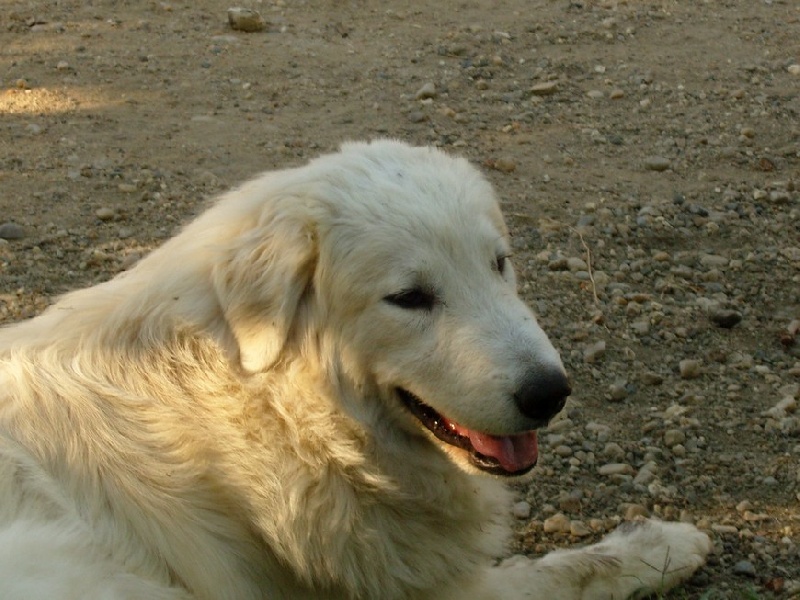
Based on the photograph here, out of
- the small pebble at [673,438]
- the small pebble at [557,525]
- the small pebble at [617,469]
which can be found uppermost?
the small pebble at [673,438]

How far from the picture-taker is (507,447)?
151 inches

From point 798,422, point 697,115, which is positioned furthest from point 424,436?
point 697,115

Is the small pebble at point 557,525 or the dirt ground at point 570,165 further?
the dirt ground at point 570,165

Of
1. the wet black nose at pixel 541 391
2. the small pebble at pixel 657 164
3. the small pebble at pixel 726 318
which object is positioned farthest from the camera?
the small pebble at pixel 657 164

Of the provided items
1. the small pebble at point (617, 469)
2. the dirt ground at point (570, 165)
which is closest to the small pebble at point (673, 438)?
the dirt ground at point (570, 165)

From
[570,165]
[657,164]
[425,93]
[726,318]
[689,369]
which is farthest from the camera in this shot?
[425,93]

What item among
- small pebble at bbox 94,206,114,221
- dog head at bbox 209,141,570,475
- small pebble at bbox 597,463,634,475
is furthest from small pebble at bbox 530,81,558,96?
dog head at bbox 209,141,570,475

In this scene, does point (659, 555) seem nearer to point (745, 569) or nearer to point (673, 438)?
point (745, 569)

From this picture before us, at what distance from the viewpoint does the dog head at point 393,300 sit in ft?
12.1

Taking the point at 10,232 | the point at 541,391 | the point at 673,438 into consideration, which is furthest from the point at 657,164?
the point at 541,391

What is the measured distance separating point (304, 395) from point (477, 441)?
604 millimetres

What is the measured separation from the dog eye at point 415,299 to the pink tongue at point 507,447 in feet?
1.37

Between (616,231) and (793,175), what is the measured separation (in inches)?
60.0

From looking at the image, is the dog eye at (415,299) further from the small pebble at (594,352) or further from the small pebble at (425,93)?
the small pebble at (425,93)
